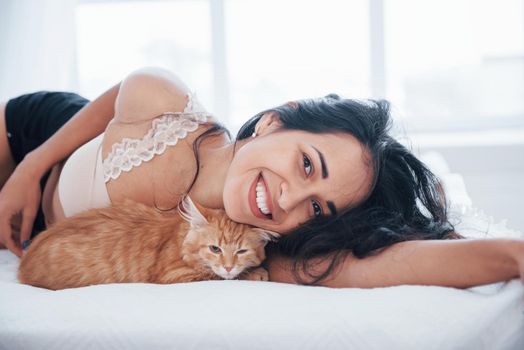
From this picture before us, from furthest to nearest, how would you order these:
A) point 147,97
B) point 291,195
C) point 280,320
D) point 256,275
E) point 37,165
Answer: point 37,165
point 147,97
point 256,275
point 291,195
point 280,320

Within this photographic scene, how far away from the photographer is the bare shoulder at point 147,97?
5.58ft

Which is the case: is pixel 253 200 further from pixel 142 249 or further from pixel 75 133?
pixel 75 133

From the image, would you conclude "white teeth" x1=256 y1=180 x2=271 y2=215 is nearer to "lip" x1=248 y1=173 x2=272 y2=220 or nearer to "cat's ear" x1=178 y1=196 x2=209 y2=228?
"lip" x1=248 y1=173 x2=272 y2=220

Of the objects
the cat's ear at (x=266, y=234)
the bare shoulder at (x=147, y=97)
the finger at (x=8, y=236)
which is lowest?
the finger at (x=8, y=236)

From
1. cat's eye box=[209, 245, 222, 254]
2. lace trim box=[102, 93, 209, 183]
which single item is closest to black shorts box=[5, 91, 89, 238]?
lace trim box=[102, 93, 209, 183]

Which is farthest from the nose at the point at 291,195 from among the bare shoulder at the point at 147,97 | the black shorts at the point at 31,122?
the black shorts at the point at 31,122

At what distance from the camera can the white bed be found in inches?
39.2

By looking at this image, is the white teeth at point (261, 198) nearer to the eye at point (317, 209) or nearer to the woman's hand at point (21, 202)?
the eye at point (317, 209)

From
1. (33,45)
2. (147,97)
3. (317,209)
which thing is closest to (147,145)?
(147,97)

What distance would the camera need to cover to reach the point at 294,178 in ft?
4.39

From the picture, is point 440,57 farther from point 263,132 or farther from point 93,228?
point 93,228

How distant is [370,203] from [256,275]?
35 centimetres

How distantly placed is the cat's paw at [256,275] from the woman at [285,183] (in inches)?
0.8

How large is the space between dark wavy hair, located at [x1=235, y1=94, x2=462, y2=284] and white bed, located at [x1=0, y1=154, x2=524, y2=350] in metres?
0.20
